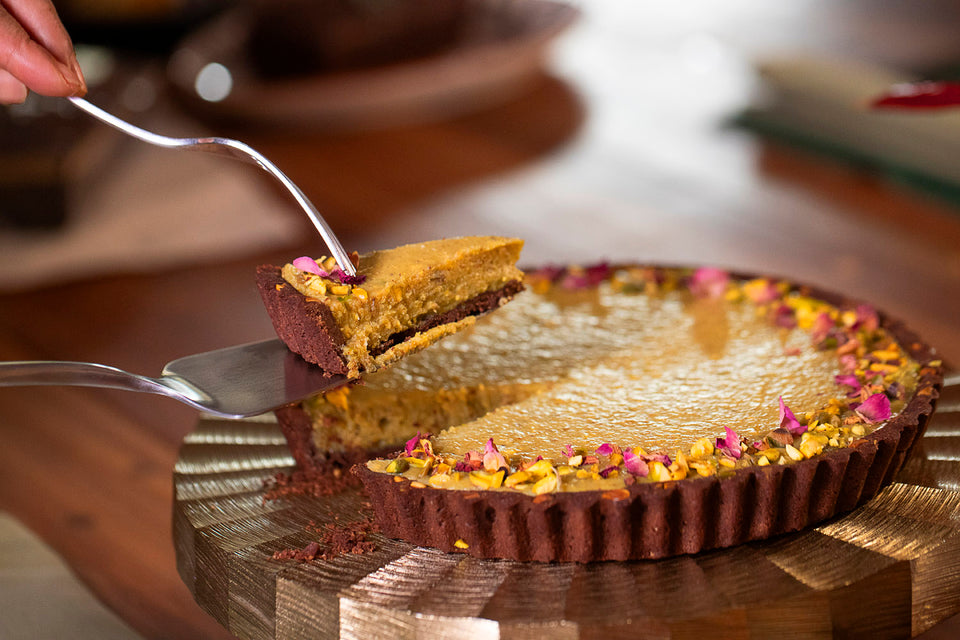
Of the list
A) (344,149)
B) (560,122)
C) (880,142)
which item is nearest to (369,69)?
(344,149)

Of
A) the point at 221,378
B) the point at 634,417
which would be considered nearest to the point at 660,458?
the point at 634,417

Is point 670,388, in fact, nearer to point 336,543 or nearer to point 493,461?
point 493,461

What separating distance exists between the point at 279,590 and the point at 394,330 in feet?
1.78

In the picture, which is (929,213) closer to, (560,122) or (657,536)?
(560,122)

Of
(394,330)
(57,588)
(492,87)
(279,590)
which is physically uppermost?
(492,87)

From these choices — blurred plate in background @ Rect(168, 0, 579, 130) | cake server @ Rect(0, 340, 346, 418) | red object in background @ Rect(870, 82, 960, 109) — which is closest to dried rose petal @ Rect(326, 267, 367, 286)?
cake server @ Rect(0, 340, 346, 418)

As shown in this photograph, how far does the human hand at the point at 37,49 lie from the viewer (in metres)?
1.88

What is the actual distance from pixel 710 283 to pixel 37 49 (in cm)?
146

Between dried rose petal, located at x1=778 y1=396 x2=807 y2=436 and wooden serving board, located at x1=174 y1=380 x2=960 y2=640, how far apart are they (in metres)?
0.16

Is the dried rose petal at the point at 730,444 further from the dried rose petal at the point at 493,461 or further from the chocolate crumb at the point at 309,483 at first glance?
the chocolate crumb at the point at 309,483

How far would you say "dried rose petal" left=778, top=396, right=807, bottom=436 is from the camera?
1.78 m

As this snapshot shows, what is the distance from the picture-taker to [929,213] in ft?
12.7

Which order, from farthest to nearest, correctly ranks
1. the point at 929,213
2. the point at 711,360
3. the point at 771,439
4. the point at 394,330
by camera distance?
the point at 929,213, the point at 711,360, the point at 394,330, the point at 771,439

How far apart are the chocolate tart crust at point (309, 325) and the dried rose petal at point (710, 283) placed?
2.13ft
